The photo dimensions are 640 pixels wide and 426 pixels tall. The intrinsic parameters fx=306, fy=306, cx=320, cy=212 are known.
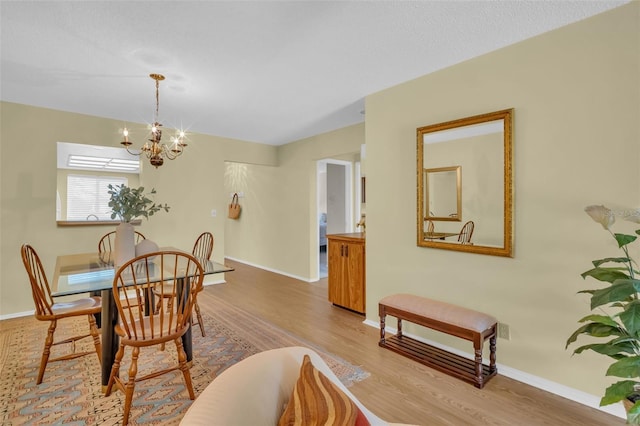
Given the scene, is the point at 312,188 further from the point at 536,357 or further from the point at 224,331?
the point at 536,357

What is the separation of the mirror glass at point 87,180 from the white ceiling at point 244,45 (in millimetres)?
2825

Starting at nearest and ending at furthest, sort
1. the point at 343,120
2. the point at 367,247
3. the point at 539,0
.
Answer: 1. the point at 539,0
2. the point at 367,247
3. the point at 343,120

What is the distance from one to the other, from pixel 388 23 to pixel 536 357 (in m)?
2.52

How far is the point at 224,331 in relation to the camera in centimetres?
310

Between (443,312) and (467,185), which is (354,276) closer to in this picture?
(443,312)

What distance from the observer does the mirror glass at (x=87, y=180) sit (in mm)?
6070

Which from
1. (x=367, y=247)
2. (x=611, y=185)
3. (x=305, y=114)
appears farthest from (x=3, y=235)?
(x=611, y=185)

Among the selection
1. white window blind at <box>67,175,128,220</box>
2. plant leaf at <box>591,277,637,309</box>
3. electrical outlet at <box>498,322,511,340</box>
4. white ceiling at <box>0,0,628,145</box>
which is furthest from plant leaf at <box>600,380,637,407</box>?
white window blind at <box>67,175,128,220</box>

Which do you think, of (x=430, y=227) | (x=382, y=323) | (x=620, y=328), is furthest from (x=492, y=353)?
(x=430, y=227)

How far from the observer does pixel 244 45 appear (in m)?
2.27

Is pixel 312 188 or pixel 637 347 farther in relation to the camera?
pixel 312 188

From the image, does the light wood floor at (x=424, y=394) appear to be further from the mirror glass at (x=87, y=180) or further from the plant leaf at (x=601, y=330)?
the mirror glass at (x=87, y=180)

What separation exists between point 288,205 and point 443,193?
3380 millimetres

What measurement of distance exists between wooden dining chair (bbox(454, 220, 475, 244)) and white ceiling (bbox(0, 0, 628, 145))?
4.46ft
